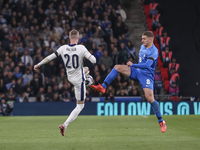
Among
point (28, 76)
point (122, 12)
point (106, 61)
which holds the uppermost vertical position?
point (122, 12)

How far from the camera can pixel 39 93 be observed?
15727mm

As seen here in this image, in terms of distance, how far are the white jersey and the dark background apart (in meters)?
11.3

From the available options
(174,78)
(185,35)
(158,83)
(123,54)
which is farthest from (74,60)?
(185,35)

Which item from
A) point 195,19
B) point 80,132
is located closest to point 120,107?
point 80,132

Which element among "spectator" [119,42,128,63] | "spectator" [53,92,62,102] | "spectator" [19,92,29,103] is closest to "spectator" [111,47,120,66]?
"spectator" [119,42,128,63]

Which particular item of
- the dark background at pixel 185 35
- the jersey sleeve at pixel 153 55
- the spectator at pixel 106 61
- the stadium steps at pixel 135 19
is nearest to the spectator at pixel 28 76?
the spectator at pixel 106 61

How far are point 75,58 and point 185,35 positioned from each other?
14341mm

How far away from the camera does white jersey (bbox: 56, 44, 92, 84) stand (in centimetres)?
784

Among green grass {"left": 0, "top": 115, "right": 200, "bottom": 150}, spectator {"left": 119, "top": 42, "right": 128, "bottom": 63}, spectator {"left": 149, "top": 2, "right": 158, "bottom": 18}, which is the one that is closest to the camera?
green grass {"left": 0, "top": 115, "right": 200, "bottom": 150}

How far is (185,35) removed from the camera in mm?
20953

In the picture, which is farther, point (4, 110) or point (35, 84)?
point (35, 84)

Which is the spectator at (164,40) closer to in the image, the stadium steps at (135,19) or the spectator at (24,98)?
the stadium steps at (135,19)

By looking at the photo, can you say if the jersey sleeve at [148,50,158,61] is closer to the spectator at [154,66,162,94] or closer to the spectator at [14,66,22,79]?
the spectator at [154,66,162,94]

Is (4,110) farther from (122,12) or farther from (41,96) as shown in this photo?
(122,12)
